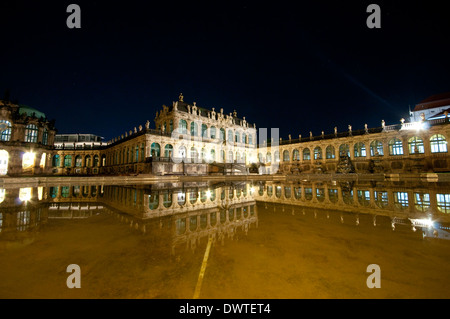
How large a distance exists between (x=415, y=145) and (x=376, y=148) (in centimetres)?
519

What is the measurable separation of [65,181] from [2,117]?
2489cm

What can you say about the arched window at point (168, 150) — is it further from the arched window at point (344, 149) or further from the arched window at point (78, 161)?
the arched window at point (344, 149)

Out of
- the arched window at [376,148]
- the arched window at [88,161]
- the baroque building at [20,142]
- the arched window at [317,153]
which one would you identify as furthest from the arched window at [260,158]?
the baroque building at [20,142]

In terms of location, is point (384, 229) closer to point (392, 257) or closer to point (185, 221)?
point (392, 257)

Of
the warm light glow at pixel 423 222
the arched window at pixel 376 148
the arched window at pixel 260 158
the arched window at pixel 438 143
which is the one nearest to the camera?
the warm light glow at pixel 423 222

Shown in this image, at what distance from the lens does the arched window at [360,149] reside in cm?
3760

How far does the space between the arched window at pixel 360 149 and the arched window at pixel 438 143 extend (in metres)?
9.06

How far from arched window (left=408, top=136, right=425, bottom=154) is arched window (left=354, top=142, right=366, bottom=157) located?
21.3 ft

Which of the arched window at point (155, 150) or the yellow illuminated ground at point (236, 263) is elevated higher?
the arched window at point (155, 150)

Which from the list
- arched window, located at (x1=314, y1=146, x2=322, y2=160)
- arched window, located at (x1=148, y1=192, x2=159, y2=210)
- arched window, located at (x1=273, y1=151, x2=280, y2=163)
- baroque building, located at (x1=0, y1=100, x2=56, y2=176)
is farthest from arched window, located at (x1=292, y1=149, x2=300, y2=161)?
baroque building, located at (x1=0, y1=100, x2=56, y2=176)

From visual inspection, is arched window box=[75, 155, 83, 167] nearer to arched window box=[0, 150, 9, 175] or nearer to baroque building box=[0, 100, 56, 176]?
baroque building box=[0, 100, 56, 176]

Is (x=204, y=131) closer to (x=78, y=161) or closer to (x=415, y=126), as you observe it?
(x=78, y=161)

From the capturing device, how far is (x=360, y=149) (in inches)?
1499

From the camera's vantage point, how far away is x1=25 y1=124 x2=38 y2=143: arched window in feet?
110
